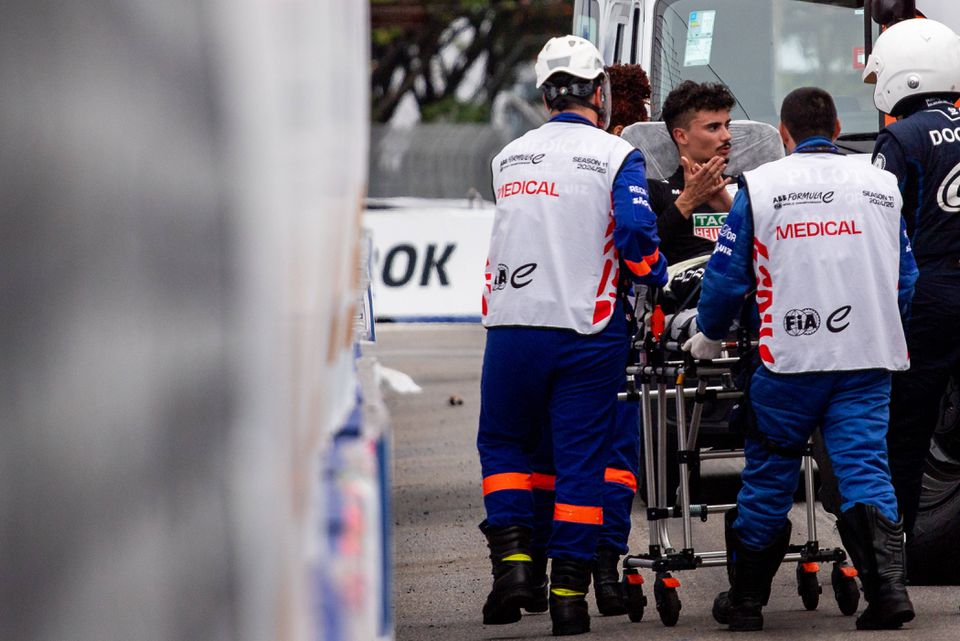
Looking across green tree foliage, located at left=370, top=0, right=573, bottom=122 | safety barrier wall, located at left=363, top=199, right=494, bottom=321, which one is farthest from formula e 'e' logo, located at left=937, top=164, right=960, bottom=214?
green tree foliage, located at left=370, top=0, right=573, bottom=122

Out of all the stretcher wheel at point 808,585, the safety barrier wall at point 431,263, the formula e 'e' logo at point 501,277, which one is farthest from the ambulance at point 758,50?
the safety barrier wall at point 431,263

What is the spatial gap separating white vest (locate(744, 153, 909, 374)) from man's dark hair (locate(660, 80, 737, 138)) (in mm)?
1218

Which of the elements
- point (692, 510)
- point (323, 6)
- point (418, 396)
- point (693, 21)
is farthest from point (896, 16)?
point (418, 396)

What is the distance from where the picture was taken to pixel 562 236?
5070 mm

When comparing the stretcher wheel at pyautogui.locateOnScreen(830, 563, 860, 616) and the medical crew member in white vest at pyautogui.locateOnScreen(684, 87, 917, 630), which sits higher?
the medical crew member in white vest at pyautogui.locateOnScreen(684, 87, 917, 630)

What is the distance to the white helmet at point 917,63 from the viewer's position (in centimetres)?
537

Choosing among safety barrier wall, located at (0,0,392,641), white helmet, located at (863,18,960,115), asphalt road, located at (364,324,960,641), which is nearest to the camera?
safety barrier wall, located at (0,0,392,641)

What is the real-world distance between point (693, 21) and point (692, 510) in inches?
178

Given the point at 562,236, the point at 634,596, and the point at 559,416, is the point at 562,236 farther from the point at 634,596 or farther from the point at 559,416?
the point at 634,596

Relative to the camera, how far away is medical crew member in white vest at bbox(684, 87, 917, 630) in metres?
4.85

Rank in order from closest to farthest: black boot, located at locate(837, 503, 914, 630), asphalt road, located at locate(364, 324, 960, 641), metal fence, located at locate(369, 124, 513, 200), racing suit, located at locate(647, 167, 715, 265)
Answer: black boot, located at locate(837, 503, 914, 630) < asphalt road, located at locate(364, 324, 960, 641) < racing suit, located at locate(647, 167, 715, 265) < metal fence, located at locate(369, 124, 513, 200)

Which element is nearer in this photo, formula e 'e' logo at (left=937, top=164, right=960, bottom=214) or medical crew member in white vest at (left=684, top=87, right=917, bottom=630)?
medical crew member in white vest at (left=684, top=87, right=917, bottom=630)

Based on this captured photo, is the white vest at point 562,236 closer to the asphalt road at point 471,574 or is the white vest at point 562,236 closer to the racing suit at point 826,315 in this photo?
the racing suit at point 826,315

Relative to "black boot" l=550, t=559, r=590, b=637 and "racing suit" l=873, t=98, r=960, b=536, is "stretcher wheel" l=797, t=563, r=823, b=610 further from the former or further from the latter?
"black boot" l=550, t=559, r=590, b=637
